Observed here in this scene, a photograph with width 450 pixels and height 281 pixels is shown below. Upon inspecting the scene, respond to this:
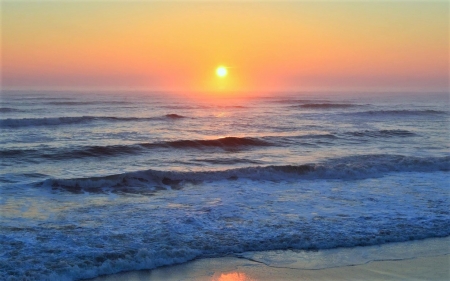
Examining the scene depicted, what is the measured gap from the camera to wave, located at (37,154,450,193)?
12.6 m

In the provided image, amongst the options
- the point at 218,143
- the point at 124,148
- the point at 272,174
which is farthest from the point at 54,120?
the point at 272,174

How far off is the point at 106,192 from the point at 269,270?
21.3 feet

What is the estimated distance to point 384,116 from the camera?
38.2 meters

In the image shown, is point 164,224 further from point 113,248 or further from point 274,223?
point 274,223

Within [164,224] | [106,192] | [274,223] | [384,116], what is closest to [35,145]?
[106,192]

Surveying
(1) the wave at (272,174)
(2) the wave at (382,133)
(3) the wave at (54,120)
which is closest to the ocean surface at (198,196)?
(1) the wave at (272,174)

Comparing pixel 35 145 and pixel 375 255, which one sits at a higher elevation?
pixel 35 145

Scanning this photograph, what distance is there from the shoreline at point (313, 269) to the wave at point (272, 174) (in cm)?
555

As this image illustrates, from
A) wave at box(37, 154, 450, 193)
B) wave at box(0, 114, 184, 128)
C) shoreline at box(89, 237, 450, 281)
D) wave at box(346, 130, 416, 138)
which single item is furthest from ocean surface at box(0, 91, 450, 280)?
wave at box(0, 114, 184, 128)

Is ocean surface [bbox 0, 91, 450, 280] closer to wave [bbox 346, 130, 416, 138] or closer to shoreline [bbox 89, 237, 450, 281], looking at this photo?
shoreline [bbox 89, 237, 450, 281]

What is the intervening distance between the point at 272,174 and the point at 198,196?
3.53 metres

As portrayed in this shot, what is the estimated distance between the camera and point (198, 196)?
37.9 feet

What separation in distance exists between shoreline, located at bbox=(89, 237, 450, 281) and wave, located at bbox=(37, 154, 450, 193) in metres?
5.55

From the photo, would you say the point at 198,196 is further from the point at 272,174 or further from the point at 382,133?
the point at 382,133
